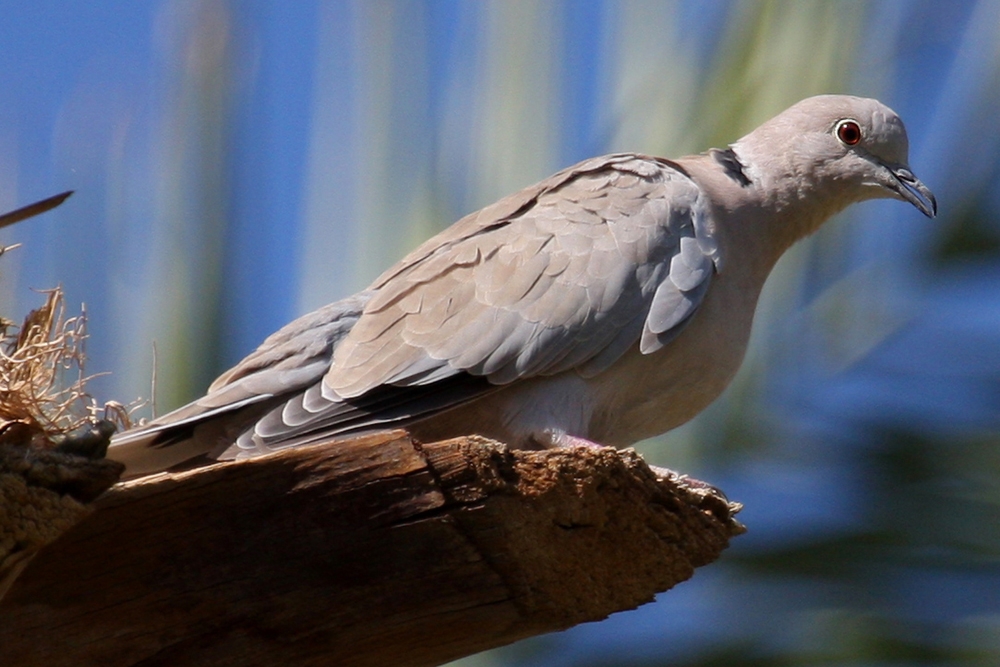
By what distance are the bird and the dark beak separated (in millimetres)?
355

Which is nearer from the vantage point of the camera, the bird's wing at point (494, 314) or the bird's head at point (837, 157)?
the bird's wing at point (494, 314)

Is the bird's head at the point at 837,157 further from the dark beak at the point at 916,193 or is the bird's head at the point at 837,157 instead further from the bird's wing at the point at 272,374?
the bird's wing at the point at 272,374

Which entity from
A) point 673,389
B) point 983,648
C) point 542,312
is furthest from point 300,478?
point 983,648

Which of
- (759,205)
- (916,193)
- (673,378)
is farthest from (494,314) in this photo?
(916,193)

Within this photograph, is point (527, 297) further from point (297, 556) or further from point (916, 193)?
point (916, 193)

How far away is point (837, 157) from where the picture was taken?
14.8 ft

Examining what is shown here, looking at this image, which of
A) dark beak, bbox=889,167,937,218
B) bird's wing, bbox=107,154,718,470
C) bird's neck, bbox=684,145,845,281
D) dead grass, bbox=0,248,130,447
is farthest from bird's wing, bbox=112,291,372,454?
dark beak, bbox=889,167,937,218

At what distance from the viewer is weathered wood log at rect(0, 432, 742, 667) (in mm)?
2598

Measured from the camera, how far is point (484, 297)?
3.81m

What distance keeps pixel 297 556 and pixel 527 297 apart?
139cm

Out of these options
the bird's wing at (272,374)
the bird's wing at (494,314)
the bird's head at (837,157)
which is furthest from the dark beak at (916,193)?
the bird's wing at (272,374)

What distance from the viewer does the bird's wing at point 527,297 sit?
352cm

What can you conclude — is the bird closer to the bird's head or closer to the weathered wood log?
the bird's head

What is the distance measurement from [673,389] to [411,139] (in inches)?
90.2
